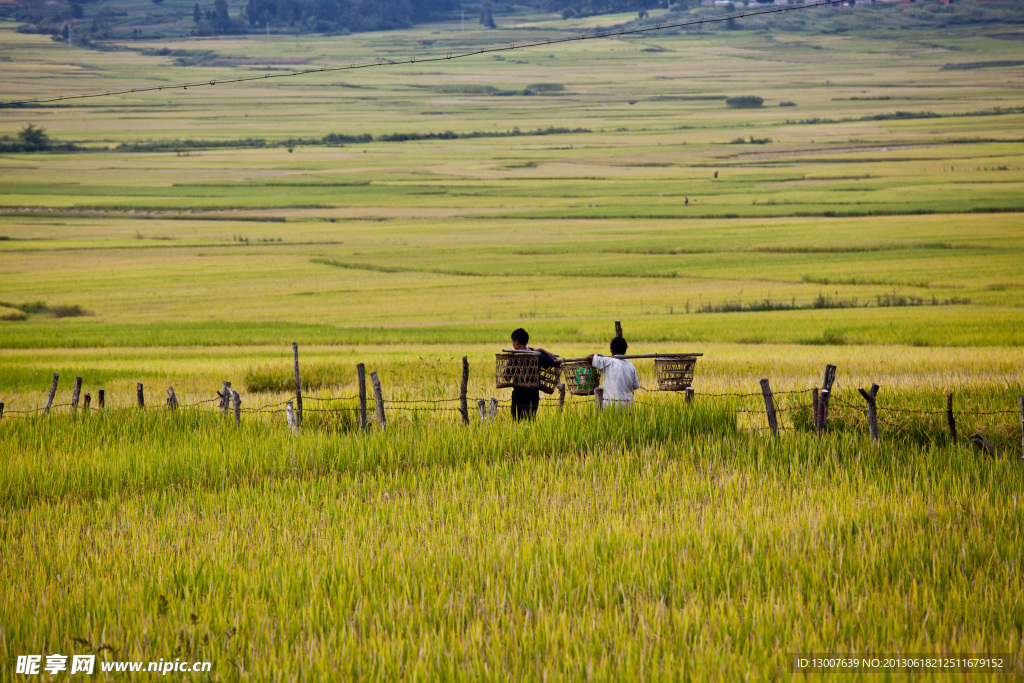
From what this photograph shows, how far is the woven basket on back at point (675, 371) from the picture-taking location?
927cm

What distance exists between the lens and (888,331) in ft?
A: 75.7

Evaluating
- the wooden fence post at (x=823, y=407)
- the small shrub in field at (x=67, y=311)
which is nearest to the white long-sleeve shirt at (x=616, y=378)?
the wooden fence post at (x=823, y=407)

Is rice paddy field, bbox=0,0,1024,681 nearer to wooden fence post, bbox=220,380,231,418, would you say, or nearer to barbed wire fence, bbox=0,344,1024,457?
barbed wire fence, bbox=0,344,1024,457

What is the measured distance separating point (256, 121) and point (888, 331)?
135 meters

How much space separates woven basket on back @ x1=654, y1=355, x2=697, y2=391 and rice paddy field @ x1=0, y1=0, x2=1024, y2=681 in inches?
11.9

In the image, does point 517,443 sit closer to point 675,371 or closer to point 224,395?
point 675,371

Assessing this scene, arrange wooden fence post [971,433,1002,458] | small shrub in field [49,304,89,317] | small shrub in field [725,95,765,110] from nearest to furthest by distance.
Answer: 1. wooden fence post [971,433,1002,458]
2. small shrub in field [49,304,89,317]
3. small shrub in field [725,95,765,110]

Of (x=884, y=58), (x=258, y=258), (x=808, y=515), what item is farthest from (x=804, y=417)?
(x=884, y=58)

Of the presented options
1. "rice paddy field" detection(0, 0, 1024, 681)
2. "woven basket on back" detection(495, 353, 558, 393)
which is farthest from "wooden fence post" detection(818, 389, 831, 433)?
"woven basket on back" detection(495, 353, 558, 393)

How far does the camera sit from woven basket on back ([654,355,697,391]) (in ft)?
30.4

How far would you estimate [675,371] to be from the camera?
945 centimetres

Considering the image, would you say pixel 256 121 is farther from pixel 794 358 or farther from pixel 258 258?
pixel 794 358

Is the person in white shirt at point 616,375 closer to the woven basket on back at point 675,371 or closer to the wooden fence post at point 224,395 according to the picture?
the woven basket on back at point 675,371

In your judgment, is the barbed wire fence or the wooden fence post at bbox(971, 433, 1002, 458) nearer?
the wooden fence post at bbox(971, 433, 1002, 458)
